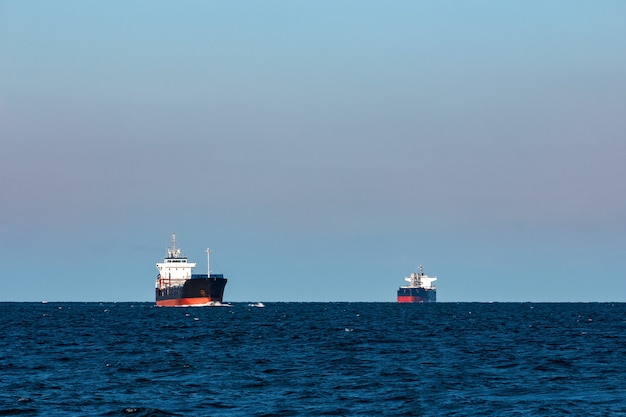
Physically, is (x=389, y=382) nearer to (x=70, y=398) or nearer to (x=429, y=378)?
(x=429, y=378)

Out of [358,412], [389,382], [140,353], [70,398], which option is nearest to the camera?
[358,412]

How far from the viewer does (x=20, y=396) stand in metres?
42.1

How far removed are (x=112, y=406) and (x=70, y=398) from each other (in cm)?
342

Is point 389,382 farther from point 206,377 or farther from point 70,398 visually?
point 70,398

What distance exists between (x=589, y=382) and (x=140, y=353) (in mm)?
32868

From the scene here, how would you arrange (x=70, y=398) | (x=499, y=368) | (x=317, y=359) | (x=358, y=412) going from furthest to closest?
(x=317, y=359) < (x=499, y=368) < (x=70, y=398) < (x=358, y=412)

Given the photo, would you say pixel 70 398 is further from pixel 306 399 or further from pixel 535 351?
pixel 535 351

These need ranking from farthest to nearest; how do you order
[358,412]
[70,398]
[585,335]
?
[585,335] < [70,398] < [358,412]

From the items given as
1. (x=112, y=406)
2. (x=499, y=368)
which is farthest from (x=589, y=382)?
(x=112, y=406)

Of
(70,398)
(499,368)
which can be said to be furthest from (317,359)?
(70,398)

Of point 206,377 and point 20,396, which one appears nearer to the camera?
point 20,396

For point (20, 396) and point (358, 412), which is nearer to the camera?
point (358, 412)

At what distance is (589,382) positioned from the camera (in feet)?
157

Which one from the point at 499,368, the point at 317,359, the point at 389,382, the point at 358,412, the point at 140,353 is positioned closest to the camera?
the point at 358,412
